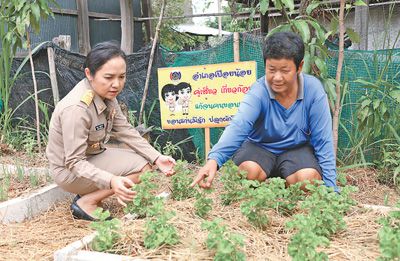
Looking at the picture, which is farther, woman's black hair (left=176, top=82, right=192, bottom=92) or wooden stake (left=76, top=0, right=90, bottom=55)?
wooden stake (left=76, top=0, right=90, bottom=55)

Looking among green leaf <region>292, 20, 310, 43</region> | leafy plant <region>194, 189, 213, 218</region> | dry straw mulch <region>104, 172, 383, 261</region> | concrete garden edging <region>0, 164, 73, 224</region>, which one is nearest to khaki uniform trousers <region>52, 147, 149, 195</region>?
concrete garden edging <region>0, 164, 73, 224</region>

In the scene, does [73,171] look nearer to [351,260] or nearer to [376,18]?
[351,260]

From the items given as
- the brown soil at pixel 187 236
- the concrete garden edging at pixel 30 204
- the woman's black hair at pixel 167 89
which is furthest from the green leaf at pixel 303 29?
the concrete garden edging at pixel 30 204

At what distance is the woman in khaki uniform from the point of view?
2680 millimetres

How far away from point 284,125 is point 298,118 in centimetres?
10

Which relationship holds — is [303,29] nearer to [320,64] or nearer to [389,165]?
[320,64]

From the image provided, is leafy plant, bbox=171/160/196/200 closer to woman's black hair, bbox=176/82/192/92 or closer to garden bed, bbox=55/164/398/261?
garden bed, bbox=55/164/398/261

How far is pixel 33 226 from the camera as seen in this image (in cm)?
291

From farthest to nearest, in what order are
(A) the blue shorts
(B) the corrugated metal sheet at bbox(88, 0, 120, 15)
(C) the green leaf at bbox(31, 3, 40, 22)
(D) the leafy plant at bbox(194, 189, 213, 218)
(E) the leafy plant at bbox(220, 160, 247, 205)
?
1. (B) the corrugated metal sheet at bbox(88, 0, 120, 15)
2. (C) the green leaf at bbox(31, 3, 40, 22)
3. (A) the blue shorts
4. (E) the leafy plant at bbox(220, 160, 247, 205)
5. (D) the leafy plant at bbox(194, 189, 213, 218)

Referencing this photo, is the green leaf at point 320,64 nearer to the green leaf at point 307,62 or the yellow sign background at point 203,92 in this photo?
the green leaf at point 307,62

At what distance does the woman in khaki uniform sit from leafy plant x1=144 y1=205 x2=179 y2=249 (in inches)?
13.1

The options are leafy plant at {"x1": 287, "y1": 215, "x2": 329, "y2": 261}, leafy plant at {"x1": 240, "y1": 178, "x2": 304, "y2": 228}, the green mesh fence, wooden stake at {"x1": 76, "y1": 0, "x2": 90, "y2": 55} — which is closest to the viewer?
leafy plant at {"x1": 287, "y1": 215, "x2": 329, "y2": 261}

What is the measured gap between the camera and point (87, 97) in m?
2.75

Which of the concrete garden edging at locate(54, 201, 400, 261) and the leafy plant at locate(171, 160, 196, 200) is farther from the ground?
the leafy plant at locate(171, 160, 196, 200)
